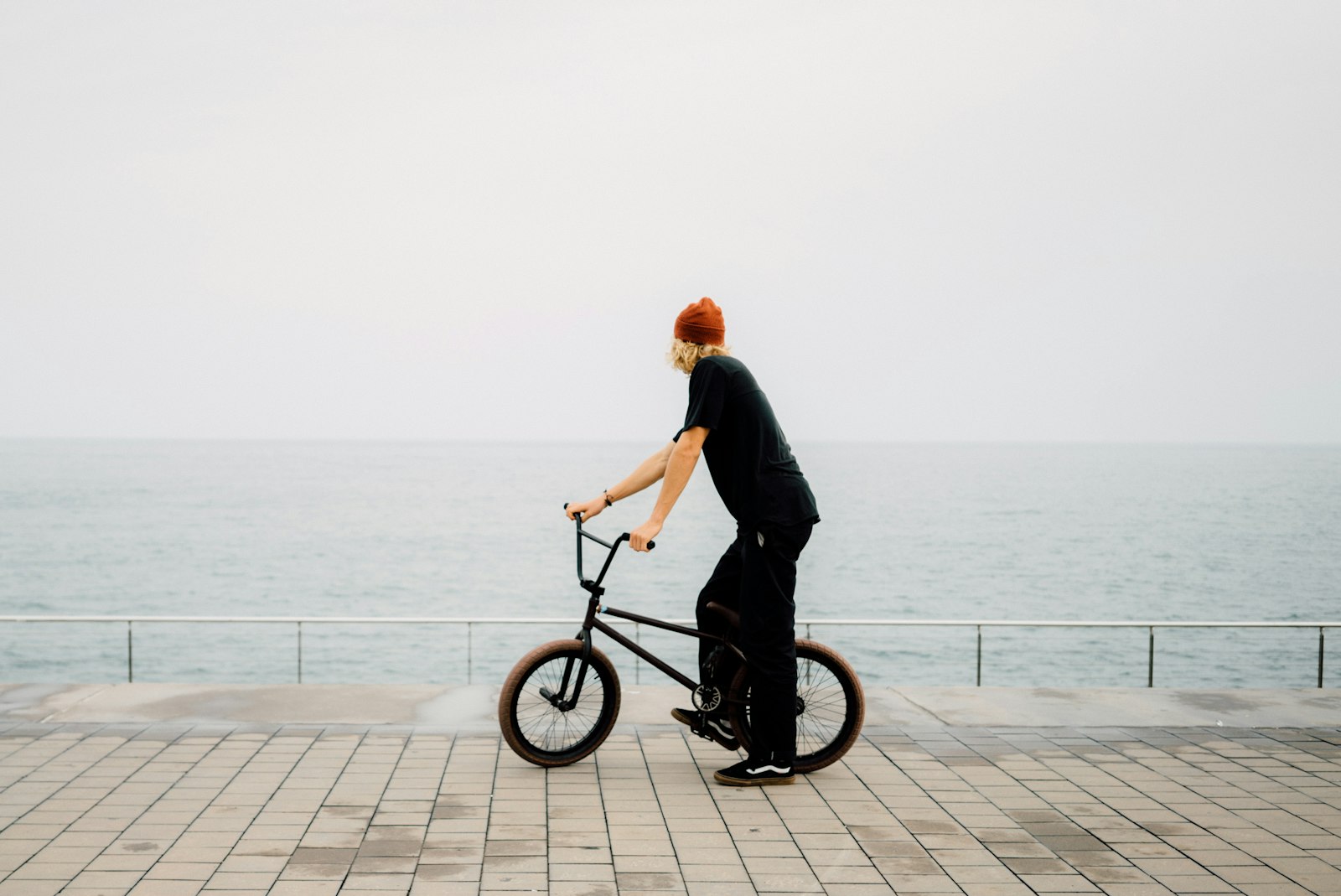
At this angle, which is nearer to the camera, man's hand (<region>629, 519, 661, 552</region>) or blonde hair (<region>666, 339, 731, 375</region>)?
man's hand (<region>629, 519, 661, 552</region>)

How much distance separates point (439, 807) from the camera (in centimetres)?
439

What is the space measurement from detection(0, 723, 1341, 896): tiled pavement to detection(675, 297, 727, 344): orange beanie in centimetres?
175

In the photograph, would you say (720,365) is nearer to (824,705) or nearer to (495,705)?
(824,705)

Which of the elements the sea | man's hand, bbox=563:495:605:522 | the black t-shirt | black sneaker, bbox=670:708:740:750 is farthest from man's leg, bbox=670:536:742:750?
the sea

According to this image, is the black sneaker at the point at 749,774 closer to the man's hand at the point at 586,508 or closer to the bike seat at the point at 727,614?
the bike seat at the point at 727,614

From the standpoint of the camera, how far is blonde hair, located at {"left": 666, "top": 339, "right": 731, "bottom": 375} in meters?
4.87

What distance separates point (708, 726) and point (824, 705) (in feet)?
1.62

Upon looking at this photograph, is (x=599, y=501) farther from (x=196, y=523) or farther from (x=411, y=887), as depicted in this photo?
(x=196, y=523)

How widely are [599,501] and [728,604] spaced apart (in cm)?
69

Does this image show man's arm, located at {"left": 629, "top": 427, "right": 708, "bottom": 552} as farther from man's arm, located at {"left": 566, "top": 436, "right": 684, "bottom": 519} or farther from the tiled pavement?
the tiled pavement

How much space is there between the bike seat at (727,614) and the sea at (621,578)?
2.51m

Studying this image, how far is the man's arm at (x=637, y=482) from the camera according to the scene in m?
4.81

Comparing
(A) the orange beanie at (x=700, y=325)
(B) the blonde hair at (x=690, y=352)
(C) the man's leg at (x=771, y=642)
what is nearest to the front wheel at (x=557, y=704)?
(C) the man's leg at (x=771, y=642)

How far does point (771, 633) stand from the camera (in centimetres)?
477
